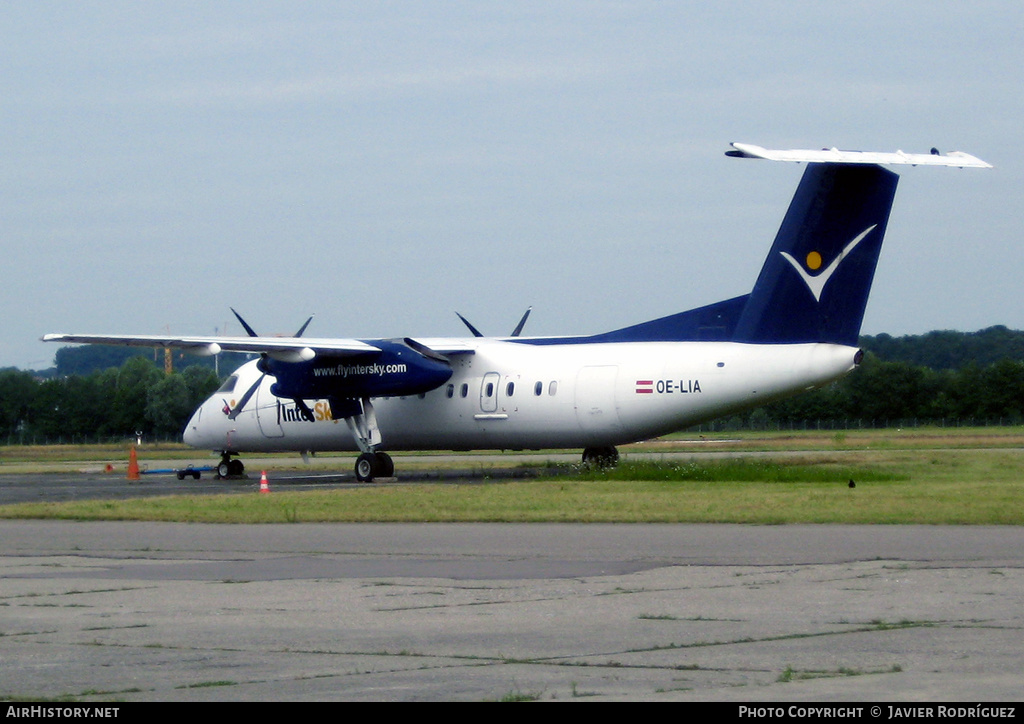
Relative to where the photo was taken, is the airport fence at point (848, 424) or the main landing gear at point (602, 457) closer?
the main landing gear at point (602, 457)

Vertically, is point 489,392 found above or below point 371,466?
above

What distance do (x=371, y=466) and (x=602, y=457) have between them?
210 inches

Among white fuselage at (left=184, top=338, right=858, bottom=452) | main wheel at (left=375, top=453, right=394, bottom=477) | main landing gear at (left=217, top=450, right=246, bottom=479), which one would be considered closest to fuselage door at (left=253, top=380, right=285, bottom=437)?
white fuselage at (left=184, top=338, right=858, bottom=452)

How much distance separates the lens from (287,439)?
117 feet

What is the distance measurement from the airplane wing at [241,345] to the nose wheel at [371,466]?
2.43 metres

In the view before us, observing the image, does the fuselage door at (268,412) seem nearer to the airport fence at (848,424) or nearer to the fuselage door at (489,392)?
the fuselage door at (489,392)

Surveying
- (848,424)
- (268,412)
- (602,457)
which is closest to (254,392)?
(268,412)

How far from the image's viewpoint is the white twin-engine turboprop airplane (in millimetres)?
25047

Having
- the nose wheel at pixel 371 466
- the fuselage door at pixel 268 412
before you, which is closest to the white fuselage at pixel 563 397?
the fuselage door at pixel 268 412

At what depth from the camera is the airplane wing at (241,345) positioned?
101ft

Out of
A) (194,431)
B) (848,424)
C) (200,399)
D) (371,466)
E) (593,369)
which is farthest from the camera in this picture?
(848,424)

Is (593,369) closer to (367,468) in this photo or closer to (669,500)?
(367,468)

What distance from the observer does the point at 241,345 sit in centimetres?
3089

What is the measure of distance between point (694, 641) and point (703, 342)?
18831mm
